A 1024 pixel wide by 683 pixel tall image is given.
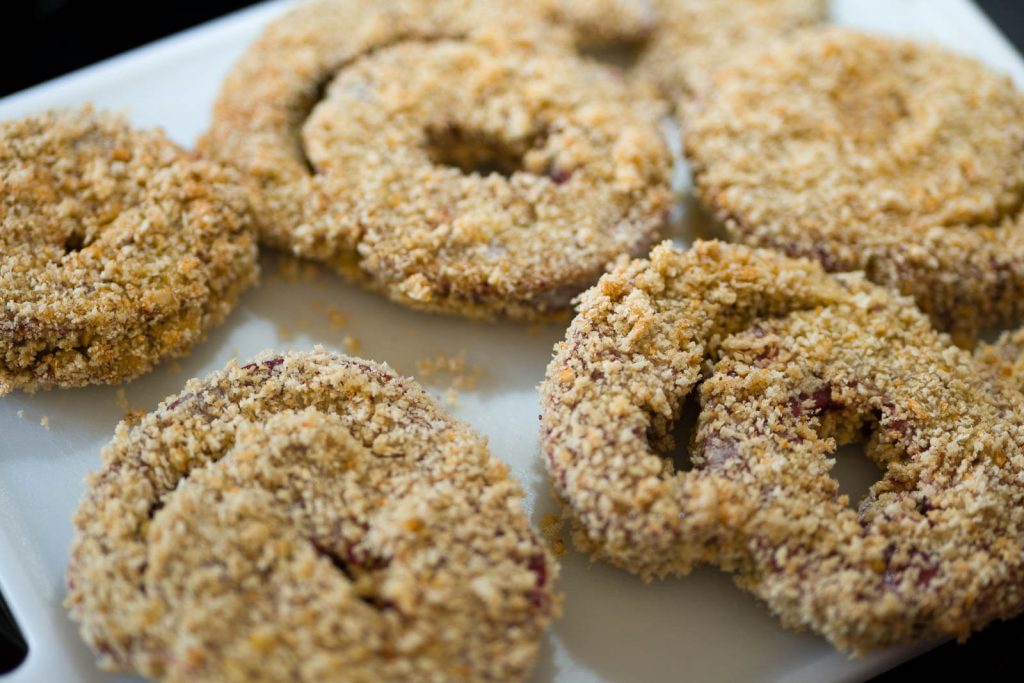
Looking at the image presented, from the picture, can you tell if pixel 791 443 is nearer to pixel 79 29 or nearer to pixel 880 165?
pixel 880 165

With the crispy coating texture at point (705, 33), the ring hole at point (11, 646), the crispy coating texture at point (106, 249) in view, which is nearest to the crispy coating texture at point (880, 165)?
the crispy coating texture at point (705, 33)

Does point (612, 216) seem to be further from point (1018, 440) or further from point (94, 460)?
point (94, 460)

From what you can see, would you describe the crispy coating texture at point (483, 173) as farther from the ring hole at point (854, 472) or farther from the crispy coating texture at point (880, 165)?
the ring hole at point (854, 472)

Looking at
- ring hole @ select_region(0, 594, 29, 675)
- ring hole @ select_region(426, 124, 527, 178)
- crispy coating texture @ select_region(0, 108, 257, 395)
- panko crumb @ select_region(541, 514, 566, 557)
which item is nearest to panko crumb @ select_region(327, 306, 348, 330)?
crispy coating texture @ select_region(0, 108, 257, 395)

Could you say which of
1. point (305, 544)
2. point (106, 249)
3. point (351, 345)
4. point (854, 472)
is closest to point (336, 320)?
point (351, 345)

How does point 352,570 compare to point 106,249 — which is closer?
point 352,570

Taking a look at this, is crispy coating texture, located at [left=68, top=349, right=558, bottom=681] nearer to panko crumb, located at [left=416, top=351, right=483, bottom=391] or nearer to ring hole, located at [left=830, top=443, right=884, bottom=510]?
panko crumb, located at [left=416, top=351, right=483, bottom=391]

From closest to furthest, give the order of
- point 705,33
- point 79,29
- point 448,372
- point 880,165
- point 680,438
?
point 680,438 < point 448,372 < point 880,165 < point 705,33 < point 79,29
